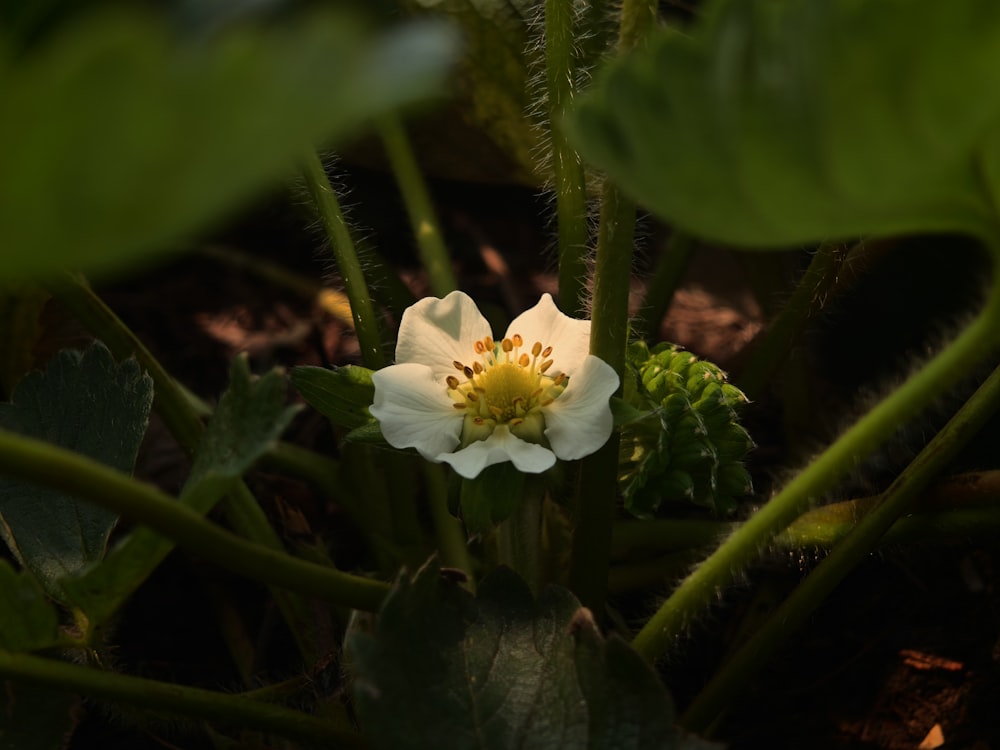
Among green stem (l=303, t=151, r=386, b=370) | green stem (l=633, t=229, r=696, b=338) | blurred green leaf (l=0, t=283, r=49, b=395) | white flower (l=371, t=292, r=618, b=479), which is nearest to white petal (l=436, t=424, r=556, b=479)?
white flower (l=371, t=292, r=618, b=479)

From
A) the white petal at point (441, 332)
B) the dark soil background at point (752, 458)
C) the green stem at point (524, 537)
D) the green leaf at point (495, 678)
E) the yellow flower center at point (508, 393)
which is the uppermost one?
the white petal at point (441, 332)

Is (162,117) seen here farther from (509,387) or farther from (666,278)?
(666,278)

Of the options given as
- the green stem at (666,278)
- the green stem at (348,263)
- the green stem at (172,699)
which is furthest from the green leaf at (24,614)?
the green stem at (666,278)

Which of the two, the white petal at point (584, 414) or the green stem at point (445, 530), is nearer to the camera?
the white petal at point (584, 414)

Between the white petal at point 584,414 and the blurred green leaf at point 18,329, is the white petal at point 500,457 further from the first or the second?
the blurred green leaf at point 18,329

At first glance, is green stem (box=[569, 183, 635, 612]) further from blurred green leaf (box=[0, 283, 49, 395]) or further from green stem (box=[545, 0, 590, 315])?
blurred green leaf (box=[0, 283, 49, 395])

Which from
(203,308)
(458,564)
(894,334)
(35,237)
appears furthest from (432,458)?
(203,308)
